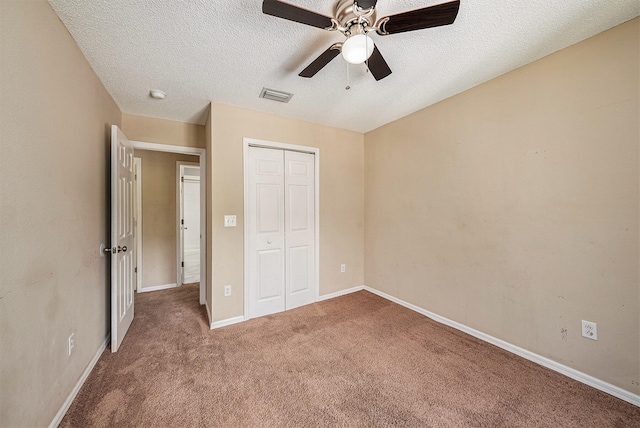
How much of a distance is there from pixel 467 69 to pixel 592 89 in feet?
2.64

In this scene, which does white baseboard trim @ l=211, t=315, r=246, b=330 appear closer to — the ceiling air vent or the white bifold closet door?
the white bifold closet door

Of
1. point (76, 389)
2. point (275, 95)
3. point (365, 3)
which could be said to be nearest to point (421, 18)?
point (365, 3)

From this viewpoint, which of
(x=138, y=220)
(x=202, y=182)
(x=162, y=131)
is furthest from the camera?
(x=138, y=220)

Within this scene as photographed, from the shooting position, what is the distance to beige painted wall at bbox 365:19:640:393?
1.52 meters

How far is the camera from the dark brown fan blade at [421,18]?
111 centimetres

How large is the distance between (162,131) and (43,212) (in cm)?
190

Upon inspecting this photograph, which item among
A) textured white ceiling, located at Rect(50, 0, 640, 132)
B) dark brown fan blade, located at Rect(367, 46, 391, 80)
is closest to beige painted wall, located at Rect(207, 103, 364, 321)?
textured white ceiling, located at Rect(50, 0, 640, 132)

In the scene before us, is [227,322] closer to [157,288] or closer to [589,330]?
[157,288]

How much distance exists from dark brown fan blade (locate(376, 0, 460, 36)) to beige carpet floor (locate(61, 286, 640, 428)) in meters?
2.18

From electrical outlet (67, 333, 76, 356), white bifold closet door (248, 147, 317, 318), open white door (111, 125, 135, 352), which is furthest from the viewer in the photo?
white bifold closet door (248, 147, 317, 318)

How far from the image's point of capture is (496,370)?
179cm

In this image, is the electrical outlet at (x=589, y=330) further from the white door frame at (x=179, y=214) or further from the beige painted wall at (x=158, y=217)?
the beige painted wall at (x=158, y=217)

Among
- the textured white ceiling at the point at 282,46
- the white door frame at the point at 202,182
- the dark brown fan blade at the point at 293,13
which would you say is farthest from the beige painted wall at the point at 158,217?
the dark brown fan blade at the point at 293,13

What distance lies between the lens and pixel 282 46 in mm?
1663
